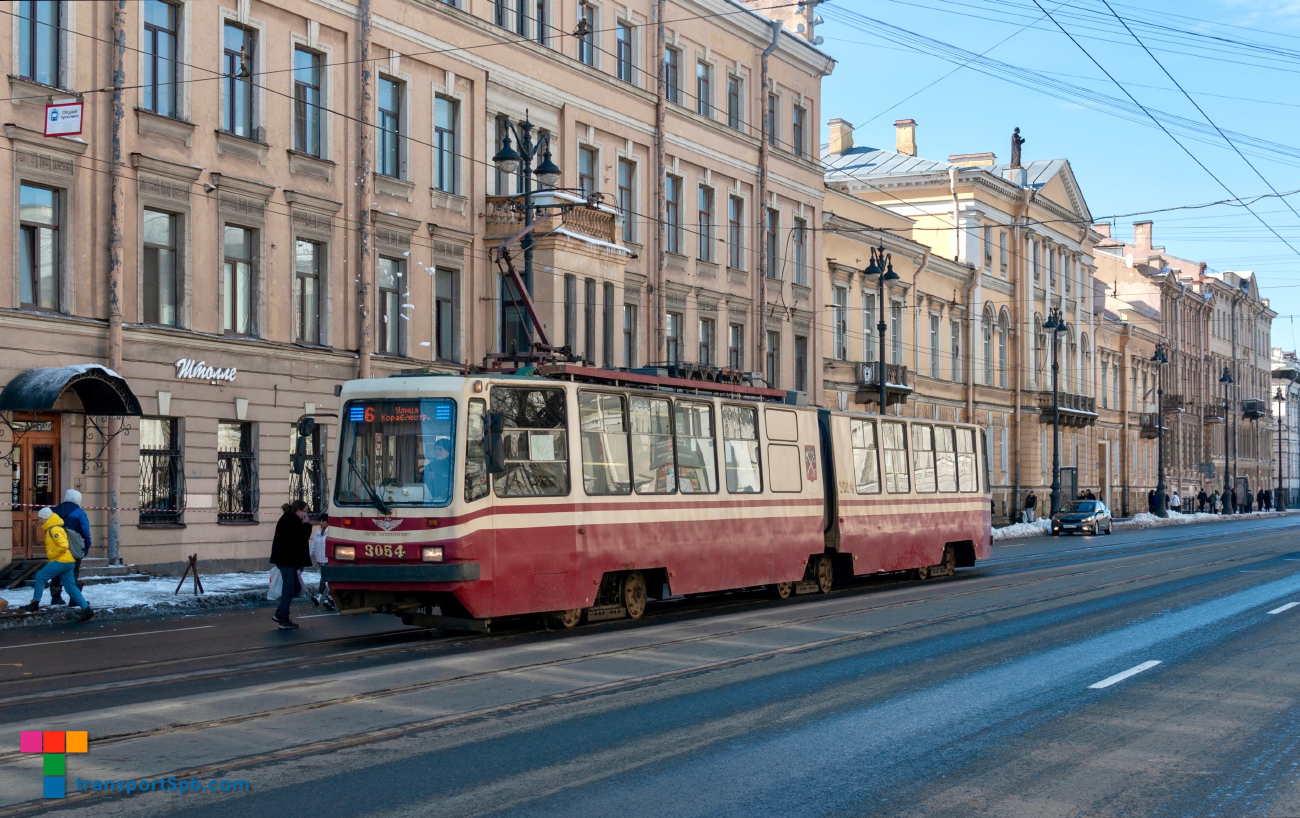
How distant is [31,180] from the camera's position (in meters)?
22.7

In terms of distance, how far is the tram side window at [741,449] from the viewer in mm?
19719

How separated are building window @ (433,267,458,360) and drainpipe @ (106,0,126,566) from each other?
8933mm

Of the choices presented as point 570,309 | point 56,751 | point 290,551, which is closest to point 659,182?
point 570,309

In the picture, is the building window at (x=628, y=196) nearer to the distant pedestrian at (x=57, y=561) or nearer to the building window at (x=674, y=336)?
the building window at (x=674, y=336)

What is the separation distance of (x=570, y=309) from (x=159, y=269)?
444 inches

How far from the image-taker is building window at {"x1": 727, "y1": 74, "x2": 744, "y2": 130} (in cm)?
4303

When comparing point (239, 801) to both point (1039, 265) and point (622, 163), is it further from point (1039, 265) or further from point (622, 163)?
point (1039, 265)

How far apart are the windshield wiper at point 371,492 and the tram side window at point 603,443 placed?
249 cm

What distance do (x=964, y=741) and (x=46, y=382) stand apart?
674 inches

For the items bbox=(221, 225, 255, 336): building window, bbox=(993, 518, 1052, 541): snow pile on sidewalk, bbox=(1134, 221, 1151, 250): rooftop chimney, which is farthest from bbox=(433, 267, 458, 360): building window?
bbox=(1134, 221, 1151, 250): rooftop chimney

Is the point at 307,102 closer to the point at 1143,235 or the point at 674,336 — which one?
the point at 674,336

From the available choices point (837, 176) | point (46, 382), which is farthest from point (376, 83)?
point (837, 176)

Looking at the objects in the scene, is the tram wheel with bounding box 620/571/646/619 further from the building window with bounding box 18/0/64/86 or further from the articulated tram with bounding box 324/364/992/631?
the building window with bounding box 18/0/64/86

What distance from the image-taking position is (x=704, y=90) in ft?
137
